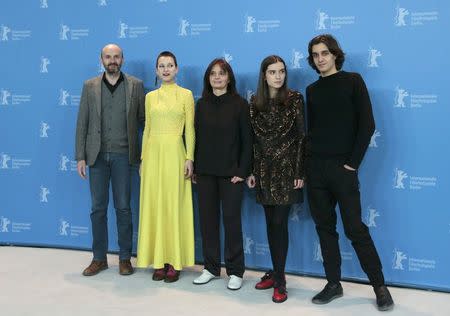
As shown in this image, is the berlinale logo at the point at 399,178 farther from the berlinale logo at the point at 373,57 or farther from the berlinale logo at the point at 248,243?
the berlinale logo at the point at 248,243

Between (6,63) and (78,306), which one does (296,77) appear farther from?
(6,63)

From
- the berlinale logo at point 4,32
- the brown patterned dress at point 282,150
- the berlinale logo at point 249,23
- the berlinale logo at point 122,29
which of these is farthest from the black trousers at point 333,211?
the berlinale logo at point 4,32

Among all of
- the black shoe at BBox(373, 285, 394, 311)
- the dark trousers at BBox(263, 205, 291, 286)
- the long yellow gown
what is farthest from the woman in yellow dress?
the black shoe at BBox(373, 285, 394, 311)

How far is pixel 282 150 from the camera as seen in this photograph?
125 inches

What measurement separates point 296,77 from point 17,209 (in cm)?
270

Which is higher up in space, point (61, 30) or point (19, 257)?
point (61, 30)

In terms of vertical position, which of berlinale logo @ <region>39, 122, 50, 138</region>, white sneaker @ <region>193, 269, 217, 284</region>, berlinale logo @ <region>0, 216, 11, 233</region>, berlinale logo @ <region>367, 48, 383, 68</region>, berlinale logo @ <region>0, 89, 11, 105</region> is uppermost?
berlinale logo @ <region>367, 48, 383, 68</region>

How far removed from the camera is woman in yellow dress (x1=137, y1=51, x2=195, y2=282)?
3.45 metres

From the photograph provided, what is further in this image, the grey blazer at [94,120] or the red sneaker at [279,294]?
the grey blazer at [94,120]

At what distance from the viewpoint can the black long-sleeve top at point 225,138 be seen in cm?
327

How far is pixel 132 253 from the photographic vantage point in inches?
163

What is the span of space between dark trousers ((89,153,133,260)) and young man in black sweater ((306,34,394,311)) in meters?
1.41

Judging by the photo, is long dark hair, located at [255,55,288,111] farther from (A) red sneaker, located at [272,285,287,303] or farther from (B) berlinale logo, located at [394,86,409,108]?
(A) red sneaker, located at [272,285,287,303]

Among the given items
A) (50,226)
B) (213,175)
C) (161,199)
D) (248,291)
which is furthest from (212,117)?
(50,226)
